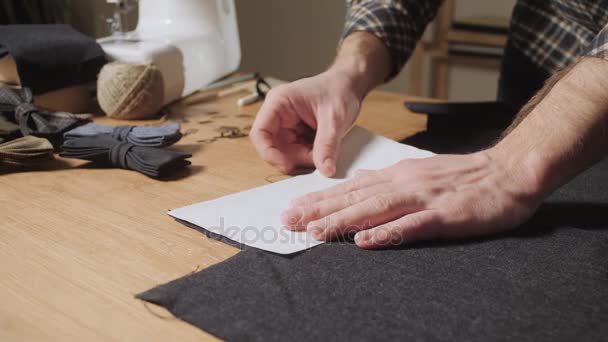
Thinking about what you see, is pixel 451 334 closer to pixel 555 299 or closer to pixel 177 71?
pixel 555 299

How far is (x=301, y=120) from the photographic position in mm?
854

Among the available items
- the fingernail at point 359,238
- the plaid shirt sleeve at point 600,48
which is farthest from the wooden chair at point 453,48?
the fingernail at point 359,238

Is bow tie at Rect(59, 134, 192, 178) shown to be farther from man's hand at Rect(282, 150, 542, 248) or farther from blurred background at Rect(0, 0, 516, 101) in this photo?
blurred background at Rect(0, 0, 516, 101)

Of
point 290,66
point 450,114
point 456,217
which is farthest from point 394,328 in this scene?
point 290,66

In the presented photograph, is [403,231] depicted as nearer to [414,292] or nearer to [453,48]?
[414,292]

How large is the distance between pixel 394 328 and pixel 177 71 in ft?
2.69

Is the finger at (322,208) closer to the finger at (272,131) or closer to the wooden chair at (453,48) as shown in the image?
the finger at (272,131)

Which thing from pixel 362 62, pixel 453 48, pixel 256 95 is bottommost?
pixel 453 48

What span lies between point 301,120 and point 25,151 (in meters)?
0.38

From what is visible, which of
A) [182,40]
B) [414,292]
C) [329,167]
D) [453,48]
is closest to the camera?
[414,292]

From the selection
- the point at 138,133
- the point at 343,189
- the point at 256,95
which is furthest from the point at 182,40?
the point at 343,189

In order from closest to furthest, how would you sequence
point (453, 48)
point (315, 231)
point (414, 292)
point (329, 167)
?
point (414, 292), point (315, 231), point (329, 167), point (453, 48)

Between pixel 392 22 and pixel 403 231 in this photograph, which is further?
pixel 392 22

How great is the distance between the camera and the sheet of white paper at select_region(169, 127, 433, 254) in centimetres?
57
